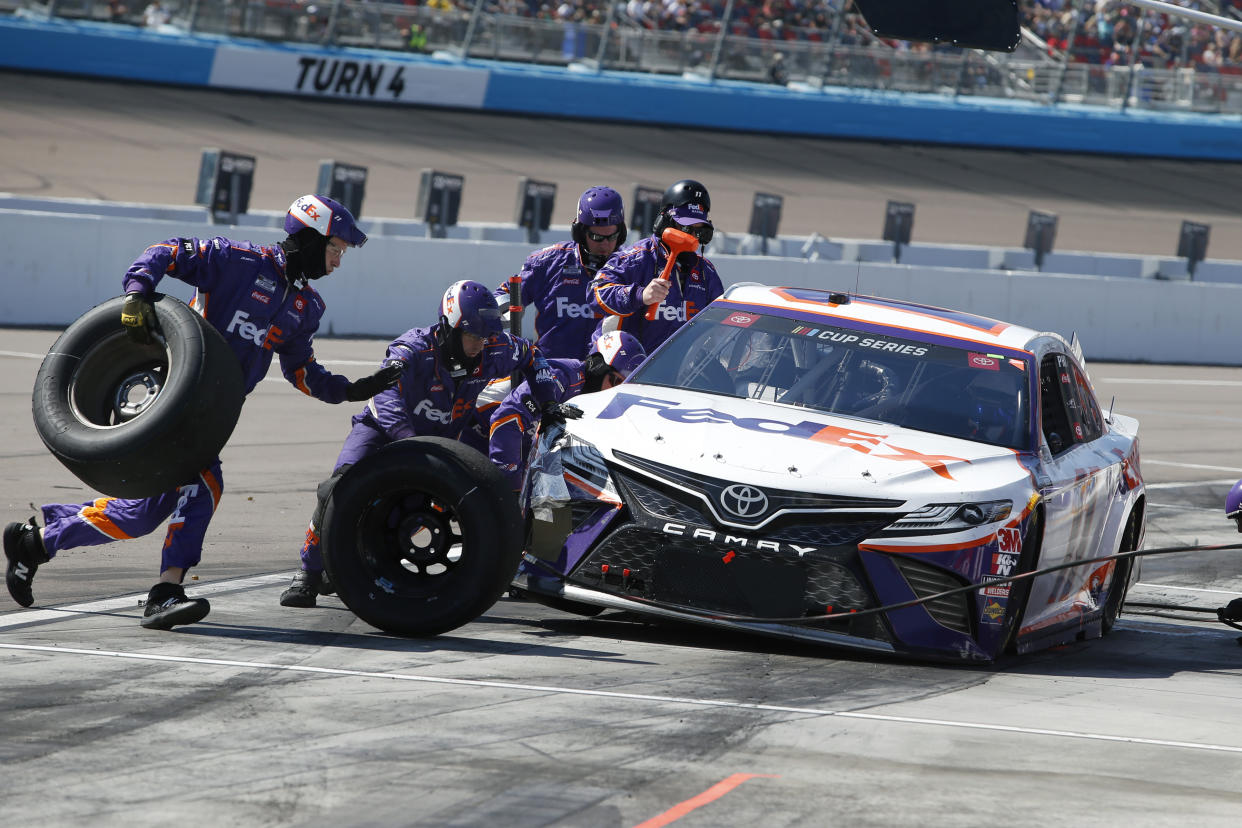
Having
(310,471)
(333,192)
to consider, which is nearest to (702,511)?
(310,471)

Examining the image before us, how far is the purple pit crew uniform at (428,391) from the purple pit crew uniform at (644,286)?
1887mm

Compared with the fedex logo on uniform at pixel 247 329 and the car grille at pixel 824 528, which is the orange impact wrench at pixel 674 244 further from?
the car grille at pixel 824 528

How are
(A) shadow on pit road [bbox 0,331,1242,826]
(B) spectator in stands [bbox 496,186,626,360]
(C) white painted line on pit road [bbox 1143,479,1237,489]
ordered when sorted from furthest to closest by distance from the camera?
(C) white painted line on pit road [bbox 1143,479,1237,489] → (B) spectator in stands [bbox 496,186,626,360] → (A) shadow on pit road [bbox 0,331,1242,826]

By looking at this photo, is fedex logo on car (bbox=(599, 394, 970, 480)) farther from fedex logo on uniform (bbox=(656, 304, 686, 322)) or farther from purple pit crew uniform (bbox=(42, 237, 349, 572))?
fedex logo on uniform (bbox=(656, 304, 686, 322))

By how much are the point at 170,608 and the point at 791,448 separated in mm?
2509

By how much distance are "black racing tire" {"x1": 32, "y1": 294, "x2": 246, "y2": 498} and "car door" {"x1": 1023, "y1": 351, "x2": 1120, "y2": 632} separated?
3.36 m

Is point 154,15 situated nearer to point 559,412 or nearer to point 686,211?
point 686,211

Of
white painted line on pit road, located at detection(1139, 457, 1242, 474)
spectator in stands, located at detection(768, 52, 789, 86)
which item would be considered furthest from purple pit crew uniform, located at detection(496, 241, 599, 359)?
spectator in stands, located at detection(768, 52, 789, 86)

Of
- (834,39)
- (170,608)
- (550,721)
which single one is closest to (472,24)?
(834,39)

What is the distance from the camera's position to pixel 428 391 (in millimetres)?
8086

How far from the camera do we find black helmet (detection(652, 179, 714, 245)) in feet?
33.2

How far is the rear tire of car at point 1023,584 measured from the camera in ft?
23.4

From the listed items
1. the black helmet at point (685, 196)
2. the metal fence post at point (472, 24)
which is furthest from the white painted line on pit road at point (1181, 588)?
the metal fence post at point (472, 24)

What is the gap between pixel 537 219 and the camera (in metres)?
23.8
